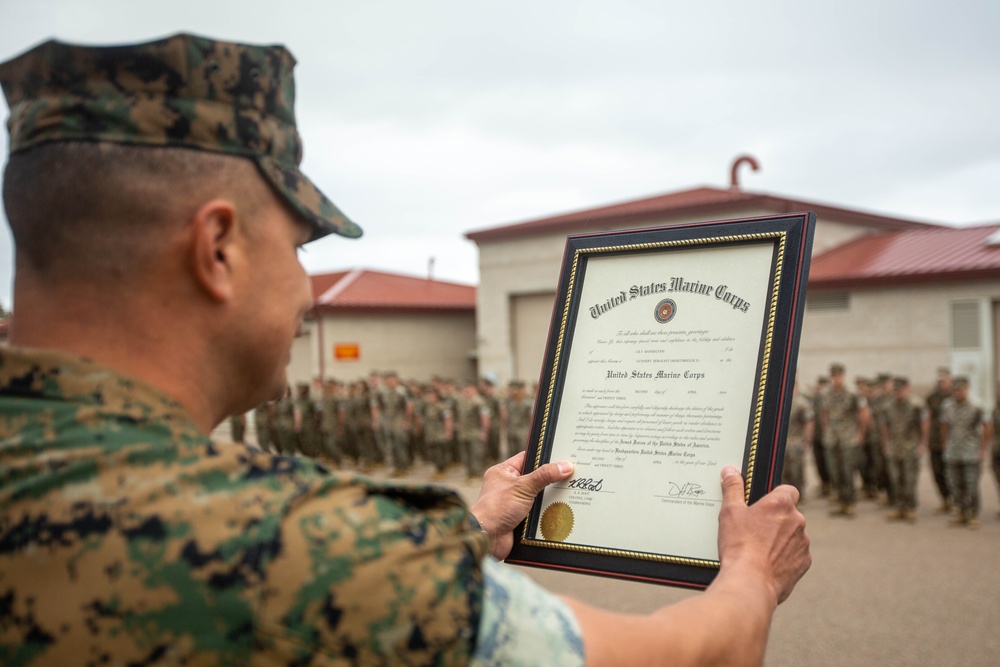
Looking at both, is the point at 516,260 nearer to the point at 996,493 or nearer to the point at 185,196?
the point at 996,493

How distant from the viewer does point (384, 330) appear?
2608 centimetres

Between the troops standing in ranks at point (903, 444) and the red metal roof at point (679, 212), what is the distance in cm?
783

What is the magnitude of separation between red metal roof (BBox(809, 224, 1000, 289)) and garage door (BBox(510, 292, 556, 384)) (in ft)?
24.1

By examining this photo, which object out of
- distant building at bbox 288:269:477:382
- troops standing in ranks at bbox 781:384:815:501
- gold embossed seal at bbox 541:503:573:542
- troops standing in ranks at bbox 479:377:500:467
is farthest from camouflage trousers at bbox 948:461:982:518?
distant building at bbox 288:269:477:382

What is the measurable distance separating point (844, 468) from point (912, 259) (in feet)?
28.9

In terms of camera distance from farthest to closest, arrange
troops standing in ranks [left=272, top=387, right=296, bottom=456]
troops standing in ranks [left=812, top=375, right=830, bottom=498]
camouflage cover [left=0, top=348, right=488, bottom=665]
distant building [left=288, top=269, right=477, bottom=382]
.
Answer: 1. distant building [left=288, top=269, right=477, bottom=382]
2. troops standing in ranks [left=272, top=387, right=296, bottom=456]
3. troops standing in ranks [left=812, top=375, right=830, bottom=498]
4. camouflage cover [left=0, top=348, right=488, bottom=665]

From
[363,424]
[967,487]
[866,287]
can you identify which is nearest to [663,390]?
[967,487]

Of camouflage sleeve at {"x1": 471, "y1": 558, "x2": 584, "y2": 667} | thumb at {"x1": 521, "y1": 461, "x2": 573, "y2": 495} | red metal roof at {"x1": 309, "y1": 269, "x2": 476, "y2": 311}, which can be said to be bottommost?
camouflage sleeve at {"x1": 471, "y1": 558, "x2": 584, "y2": 667}

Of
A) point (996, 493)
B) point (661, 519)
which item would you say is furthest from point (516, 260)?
point (661, 519)

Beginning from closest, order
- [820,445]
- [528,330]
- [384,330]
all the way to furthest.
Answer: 1. [820,445]
2. [528,330]
3. [384,330]

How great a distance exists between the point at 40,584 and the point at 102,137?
56 cm

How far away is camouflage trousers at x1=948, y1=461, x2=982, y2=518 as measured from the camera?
9.99 m

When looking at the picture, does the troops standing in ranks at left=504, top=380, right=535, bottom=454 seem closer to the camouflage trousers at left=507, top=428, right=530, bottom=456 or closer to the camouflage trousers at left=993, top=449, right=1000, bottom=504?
the camouflage trousers at left=507, top=428, right=530, bottom=456

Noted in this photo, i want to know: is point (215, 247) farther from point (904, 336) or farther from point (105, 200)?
point (904, 336)
